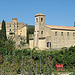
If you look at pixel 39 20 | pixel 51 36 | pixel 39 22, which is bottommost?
pixel 51 36

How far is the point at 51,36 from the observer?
27609mm

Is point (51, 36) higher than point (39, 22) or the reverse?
the reverse

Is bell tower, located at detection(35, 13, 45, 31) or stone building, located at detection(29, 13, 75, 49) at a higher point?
bell tower, located at detection(35, 13, 45, 31)

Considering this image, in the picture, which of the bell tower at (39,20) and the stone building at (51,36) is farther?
the bell tower at (39,20)

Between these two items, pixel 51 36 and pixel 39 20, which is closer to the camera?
pixel 51 36

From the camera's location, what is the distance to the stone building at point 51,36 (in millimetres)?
27594

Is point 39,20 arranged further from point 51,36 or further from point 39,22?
point 51,36

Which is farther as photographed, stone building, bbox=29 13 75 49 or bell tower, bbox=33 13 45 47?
bell tower, bbox=33 13 45 47

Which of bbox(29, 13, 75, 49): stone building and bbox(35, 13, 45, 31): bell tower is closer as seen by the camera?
bbox(29, 13, 75, 49): stone building

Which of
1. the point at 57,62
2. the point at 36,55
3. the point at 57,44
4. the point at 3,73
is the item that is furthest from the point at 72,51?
the point at 3,73

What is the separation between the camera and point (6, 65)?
11.0m

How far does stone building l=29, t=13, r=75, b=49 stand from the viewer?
2759 cm

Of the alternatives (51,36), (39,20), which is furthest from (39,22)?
(51,36)

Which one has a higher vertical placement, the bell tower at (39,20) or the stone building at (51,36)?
the bell tower at (39,20)
